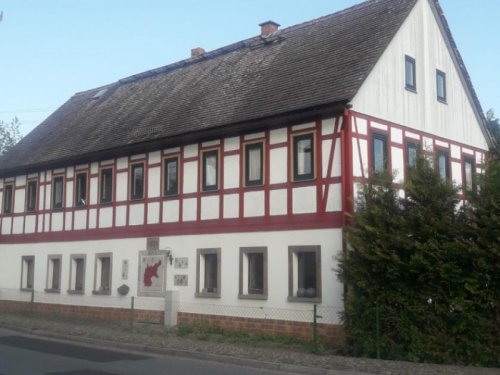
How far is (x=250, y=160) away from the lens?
19672mm

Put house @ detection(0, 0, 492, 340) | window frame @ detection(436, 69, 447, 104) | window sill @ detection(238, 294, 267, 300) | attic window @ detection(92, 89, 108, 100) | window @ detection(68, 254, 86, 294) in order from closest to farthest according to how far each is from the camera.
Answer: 1. house @ detection(0, 0, 492, 340)
2. window sill @ detection(238, 294, 267, 300)
3. window frame @ detection(436, 69, 447, 104)
4. window @ detection(68, 254, 86, 294)
5. attic window @ detection(92, 89, 108, 100)

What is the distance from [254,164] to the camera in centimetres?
1953

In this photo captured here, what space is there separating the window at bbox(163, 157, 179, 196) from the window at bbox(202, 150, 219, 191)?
125 centimetres

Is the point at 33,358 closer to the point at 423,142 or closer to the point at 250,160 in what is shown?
the point at 250,160

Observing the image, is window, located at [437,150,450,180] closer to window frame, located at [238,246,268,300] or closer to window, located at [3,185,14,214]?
window frame, located at [238,246,268,300]

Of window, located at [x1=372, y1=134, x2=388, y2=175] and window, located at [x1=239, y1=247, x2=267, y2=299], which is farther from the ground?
window, located at [x1=372, y1=134, x2=388, y2=175]

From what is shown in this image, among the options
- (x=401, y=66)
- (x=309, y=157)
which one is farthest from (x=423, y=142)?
(x=309, y=157)

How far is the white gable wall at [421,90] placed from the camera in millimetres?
18844

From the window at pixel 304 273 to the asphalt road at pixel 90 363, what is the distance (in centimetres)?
387

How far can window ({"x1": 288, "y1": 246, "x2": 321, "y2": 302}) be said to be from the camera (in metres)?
17.5

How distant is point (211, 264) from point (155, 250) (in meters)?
2.40

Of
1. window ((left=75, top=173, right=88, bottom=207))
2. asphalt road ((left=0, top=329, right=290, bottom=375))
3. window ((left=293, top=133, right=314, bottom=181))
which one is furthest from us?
window ((left=75, top=173, right=88, bottom=207))

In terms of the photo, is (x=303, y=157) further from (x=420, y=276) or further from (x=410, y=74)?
(x=420, y=276)

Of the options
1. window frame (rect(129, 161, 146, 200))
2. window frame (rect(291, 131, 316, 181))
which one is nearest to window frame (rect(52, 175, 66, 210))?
window frame (rect(129, 161, 146, 200))
